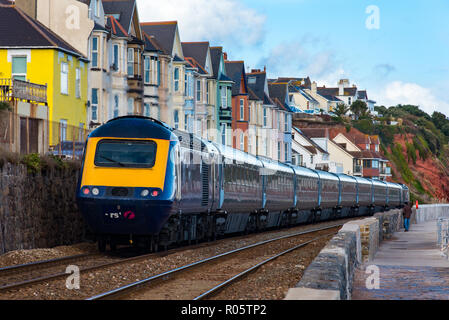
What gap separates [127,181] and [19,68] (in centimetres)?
2157

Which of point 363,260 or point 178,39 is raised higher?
point 178,39

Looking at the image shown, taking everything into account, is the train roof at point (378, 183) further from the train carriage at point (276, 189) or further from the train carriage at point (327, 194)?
the train carriage at point (276, 189)

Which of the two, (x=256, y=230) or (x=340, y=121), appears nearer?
(x=256, y=230)

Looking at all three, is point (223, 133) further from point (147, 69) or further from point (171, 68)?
point (147, 69)

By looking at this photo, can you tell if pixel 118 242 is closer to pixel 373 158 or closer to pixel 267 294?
pixel 267 294

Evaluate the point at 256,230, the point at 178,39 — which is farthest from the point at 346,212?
the point at 256,230

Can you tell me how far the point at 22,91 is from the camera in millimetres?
34969

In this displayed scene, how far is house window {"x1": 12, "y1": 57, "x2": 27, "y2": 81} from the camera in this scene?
1533 inches

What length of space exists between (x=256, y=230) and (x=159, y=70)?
19.6m

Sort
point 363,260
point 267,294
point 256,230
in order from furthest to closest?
point 256,230 < point 363,260 < point 267,294

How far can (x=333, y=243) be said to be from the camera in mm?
14438

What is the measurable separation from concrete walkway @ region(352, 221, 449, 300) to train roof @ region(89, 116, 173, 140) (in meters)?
5.46

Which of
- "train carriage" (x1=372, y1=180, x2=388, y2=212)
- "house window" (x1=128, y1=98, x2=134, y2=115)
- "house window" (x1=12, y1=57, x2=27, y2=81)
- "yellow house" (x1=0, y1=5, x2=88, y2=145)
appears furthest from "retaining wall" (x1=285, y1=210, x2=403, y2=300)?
"train carriage" (x1=372, y1=180, x2=388, y2=212)

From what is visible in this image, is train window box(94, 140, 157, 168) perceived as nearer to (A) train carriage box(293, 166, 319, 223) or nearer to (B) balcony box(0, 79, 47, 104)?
(B) balcony box(0, 79, 47, 104)
